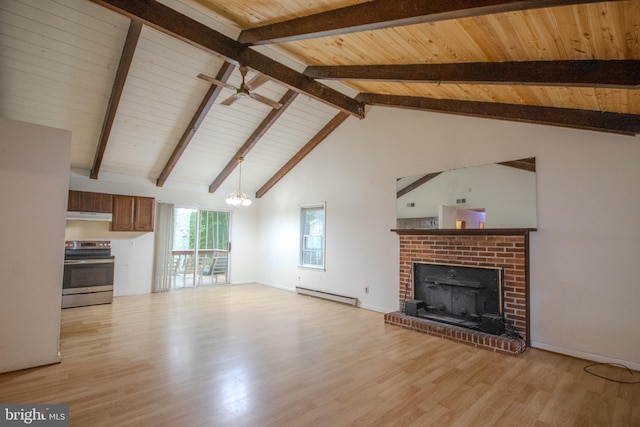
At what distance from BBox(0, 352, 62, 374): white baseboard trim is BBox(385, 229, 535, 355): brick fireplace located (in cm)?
415

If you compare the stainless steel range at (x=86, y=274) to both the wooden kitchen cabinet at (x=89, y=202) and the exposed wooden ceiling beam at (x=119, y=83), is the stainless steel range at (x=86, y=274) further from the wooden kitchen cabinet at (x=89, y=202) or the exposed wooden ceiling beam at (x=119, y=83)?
the exposed wooden ceiling beam at (x=119, y=83)

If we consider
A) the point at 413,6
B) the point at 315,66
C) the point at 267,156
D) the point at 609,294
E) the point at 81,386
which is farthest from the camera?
the point at 267,156

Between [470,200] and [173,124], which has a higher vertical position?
[173,124]

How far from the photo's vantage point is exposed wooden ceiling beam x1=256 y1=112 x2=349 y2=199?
21.7ft

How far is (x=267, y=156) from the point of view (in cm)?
736

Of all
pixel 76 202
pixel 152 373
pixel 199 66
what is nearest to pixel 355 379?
pixel 152 373

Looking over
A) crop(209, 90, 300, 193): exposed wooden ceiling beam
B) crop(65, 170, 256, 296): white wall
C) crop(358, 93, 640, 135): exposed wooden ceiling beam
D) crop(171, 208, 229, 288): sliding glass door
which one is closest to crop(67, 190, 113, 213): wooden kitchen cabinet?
crop(65, 170, 256, 296): white wall

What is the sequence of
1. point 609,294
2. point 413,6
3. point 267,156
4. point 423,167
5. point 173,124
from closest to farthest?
point 413,6 < point 609,294 < point 423,167 < point 173,124 < point 267,156

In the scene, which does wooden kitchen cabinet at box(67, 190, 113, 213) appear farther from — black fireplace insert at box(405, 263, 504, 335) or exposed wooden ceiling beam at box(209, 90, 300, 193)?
black fireplace insert at box(405, 263, 504, 335)

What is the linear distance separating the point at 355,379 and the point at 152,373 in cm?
197

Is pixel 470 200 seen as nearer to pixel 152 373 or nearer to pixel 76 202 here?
pixel 152 373

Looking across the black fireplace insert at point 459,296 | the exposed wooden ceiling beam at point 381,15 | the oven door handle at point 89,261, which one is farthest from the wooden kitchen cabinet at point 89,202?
the black fireplace insert at point 459,296

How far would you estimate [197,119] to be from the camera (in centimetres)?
539

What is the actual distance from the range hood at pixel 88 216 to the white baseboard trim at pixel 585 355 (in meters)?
7.49
